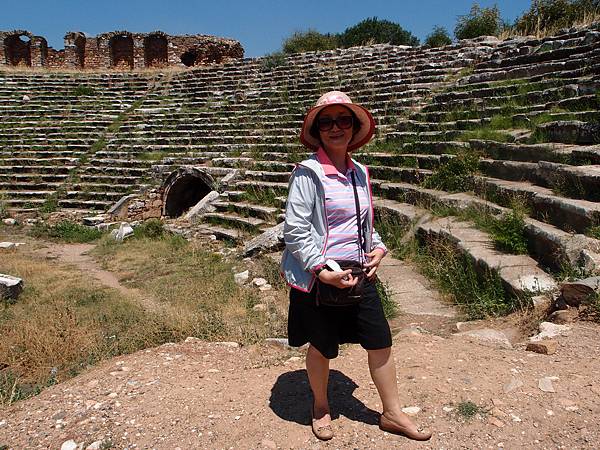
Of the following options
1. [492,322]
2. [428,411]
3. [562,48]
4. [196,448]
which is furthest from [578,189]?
[562,48]

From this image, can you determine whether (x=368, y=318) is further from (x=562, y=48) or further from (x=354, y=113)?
(x=562, y=48)

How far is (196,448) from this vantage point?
2.54 m

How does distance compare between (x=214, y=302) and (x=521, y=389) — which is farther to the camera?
(x=214, y=302)

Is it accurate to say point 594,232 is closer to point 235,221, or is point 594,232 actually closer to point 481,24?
point 235,221

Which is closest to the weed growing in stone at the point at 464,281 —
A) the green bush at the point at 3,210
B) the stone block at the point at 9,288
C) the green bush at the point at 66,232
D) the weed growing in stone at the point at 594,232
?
the weed growing in stone at the point at 594,232

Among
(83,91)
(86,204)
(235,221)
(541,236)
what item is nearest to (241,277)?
(235,221)

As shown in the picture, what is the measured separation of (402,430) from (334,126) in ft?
5.07

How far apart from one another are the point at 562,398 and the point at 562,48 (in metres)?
9.87

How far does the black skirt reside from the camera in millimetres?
2518

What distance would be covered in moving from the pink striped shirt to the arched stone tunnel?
9.57 meters

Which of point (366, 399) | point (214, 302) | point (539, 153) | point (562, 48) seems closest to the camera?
point (366, 399)

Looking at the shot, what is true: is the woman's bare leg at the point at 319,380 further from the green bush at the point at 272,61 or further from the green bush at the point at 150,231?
the green bush at the point at 272,61

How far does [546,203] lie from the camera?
550 cm

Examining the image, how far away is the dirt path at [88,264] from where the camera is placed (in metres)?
6.54
